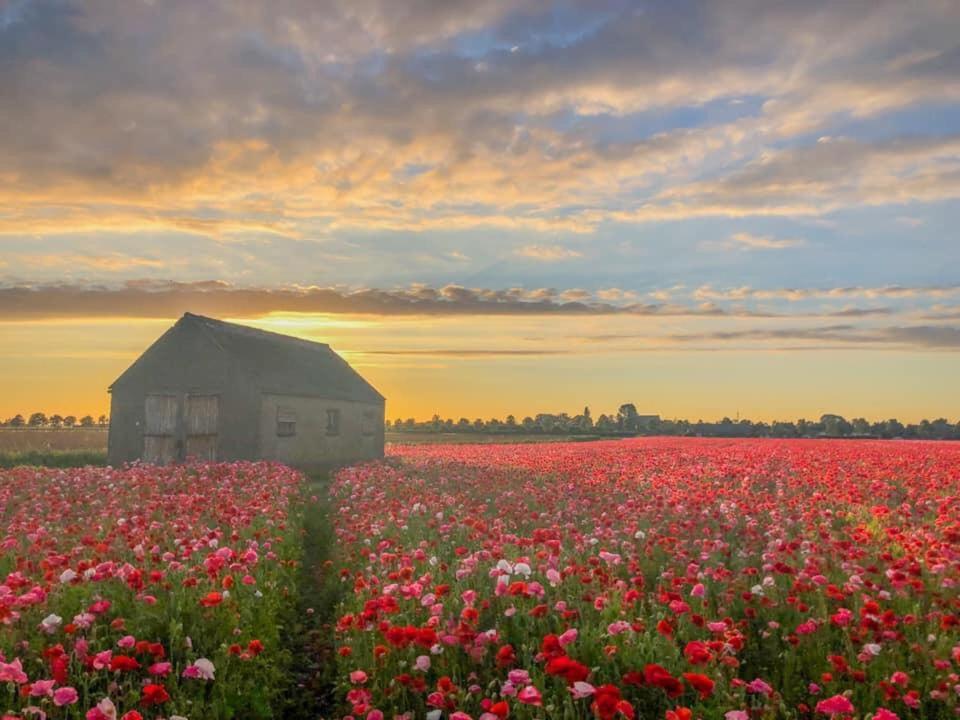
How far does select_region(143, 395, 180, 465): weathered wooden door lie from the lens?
1228 inches

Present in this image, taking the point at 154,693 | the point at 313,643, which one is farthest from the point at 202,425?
the point at 154,693

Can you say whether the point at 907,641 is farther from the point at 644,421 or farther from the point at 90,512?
the point at 644,421

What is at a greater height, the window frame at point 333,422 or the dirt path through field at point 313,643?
the window frame at point 333,422

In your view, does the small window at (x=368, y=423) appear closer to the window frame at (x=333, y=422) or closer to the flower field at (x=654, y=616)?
the window frame at (x=333, y=422)

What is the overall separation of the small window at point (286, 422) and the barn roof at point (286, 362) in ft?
2.64

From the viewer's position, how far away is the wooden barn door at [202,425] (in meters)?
30.8

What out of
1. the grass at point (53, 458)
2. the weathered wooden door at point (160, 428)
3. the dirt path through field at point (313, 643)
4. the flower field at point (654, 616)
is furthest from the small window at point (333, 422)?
the flower field at point (654, 616)

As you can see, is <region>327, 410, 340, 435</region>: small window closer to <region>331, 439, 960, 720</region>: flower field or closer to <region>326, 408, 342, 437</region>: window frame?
<region>326, 408, 342, 437</region>: window frame

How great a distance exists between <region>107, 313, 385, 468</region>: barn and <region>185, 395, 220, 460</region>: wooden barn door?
0.13 feet

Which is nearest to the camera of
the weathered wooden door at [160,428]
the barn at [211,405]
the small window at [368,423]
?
the barn at [211,405]

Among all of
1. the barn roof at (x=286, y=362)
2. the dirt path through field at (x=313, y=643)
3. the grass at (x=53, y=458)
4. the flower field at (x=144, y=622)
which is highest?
the barn roof at (x=286, y=362)

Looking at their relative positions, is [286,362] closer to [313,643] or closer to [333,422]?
[333,422]

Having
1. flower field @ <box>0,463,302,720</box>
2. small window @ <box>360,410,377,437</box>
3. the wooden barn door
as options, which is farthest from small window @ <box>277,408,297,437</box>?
flower field @ <box>0,463,302,720</box>

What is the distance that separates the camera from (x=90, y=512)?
50.1 ft
